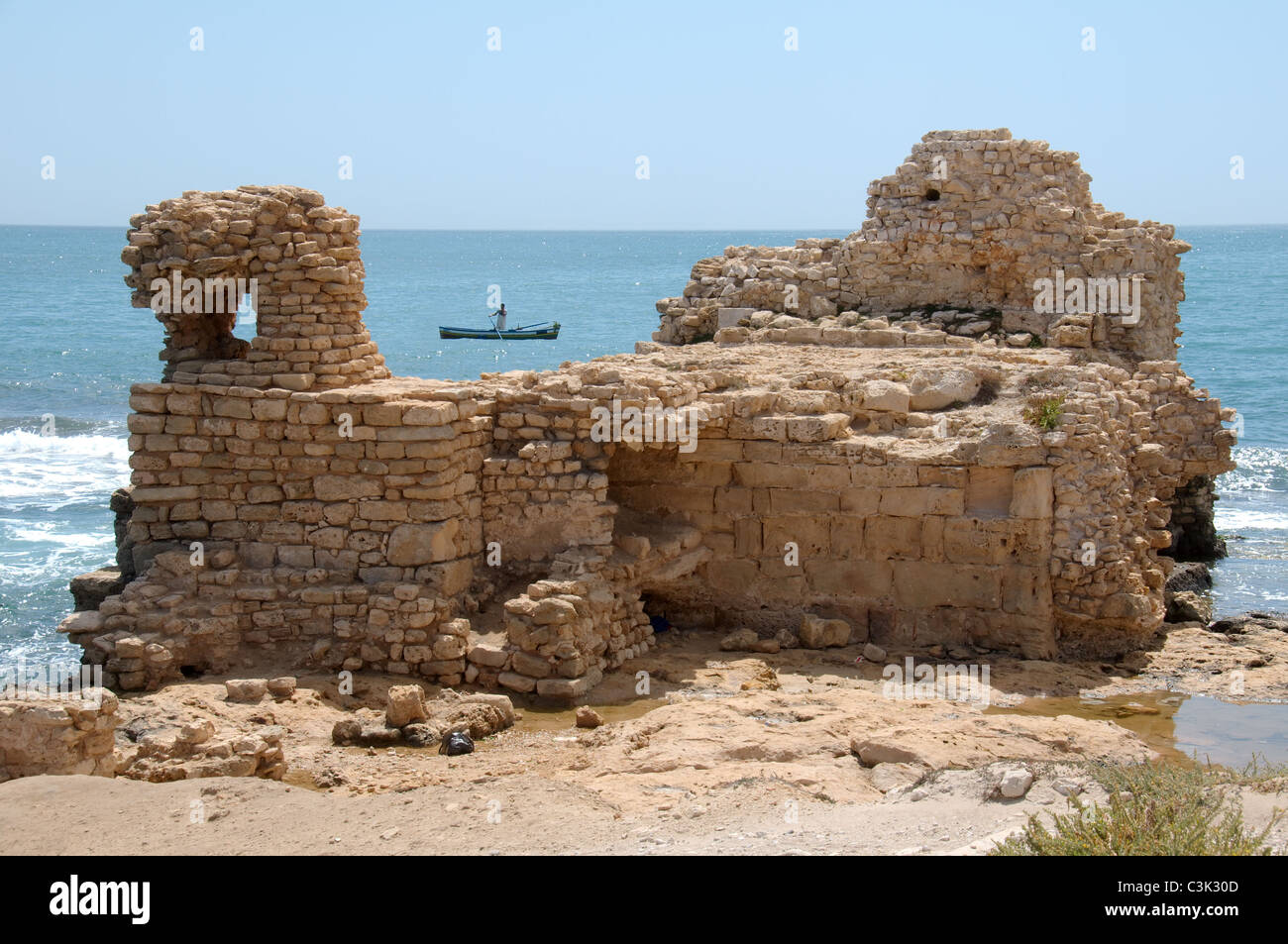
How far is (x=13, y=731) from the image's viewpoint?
7492mm

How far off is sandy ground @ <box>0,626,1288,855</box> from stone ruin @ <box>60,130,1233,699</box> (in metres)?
0.43

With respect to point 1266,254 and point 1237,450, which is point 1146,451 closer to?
point 1237,450

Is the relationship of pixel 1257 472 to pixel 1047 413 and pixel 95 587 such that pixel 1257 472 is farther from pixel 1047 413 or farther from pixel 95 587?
pixel 95 587

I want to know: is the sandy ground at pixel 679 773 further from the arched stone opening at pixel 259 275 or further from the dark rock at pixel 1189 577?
the dark rock at pixel 1189 577

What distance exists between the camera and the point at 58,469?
24.6 m

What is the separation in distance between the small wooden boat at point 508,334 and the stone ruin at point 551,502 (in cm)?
3012

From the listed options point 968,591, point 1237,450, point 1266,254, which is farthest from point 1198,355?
point 1266,254

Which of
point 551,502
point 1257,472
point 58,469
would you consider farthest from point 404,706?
point 1257,472

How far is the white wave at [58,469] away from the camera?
2220 cm

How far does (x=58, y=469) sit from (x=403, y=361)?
17.0m

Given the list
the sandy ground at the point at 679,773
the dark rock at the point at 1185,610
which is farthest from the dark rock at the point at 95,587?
the dark rock at the point at 1185,610

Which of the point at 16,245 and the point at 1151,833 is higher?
the point at 16,245
